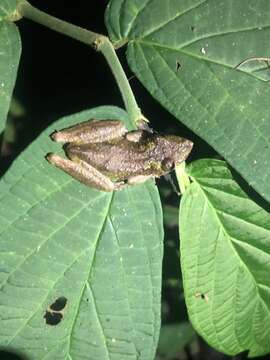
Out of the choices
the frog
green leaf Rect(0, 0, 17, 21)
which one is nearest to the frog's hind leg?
the frog

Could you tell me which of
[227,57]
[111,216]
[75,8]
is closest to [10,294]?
[111,216]

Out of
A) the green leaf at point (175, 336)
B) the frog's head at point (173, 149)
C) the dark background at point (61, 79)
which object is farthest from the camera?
the green leaf at point (175, 336)

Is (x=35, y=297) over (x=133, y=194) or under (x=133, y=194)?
under

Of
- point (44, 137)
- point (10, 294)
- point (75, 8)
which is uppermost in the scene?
point (75, 8)

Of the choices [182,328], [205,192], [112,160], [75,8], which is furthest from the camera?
[182,328]

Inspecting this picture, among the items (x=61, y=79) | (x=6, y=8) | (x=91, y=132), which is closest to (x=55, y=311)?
(x=91, y=132)

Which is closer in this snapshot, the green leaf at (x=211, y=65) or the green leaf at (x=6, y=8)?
the green leaf at (x=211, y=65)

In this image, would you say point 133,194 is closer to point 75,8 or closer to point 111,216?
point 111,216

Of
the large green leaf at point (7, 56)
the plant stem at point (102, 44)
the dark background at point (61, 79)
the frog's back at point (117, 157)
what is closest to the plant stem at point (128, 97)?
the plant stem at point (102, 44)

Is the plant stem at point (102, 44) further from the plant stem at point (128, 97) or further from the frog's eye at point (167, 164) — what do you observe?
the frog's eye at point (167, 164)
